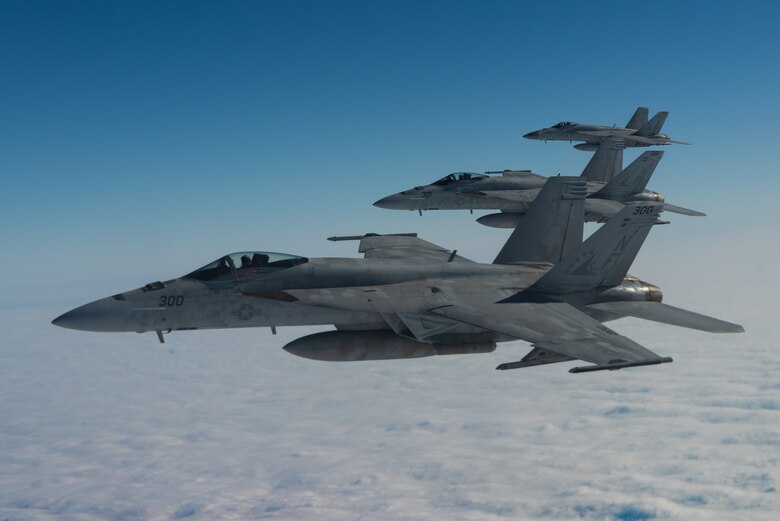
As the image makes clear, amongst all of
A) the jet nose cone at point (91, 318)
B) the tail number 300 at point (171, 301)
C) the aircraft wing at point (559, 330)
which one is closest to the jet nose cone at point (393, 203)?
the aircraft wing at point (559, 330)

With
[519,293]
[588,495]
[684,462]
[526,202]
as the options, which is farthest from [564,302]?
[684,462]

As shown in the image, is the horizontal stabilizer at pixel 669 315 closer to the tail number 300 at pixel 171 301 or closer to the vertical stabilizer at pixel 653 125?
the tail number 300 at pixel 171 301

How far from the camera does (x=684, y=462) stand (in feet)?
495

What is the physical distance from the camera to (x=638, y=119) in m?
54.9

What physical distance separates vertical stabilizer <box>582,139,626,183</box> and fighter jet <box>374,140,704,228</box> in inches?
213

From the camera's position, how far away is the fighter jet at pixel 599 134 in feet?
163

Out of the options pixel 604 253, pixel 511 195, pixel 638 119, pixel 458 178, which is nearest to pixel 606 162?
pixel 511 195

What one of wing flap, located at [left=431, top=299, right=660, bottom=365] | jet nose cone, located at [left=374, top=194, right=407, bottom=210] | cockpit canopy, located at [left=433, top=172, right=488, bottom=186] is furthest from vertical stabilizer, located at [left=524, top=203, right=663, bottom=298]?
cockpit canopy, located at [left=433, top=172, right=488, bottom=186]

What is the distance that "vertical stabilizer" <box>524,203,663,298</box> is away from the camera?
15.7 meters

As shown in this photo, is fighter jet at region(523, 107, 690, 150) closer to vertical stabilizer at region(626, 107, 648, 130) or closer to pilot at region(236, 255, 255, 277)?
vertical stabilizer at region(626, 107, 648, 130)

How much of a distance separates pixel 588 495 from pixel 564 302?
130222mm

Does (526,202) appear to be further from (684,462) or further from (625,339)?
(684,462)

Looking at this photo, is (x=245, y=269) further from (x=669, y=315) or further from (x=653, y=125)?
(x=653, y=125)

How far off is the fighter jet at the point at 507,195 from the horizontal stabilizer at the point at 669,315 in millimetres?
15615
